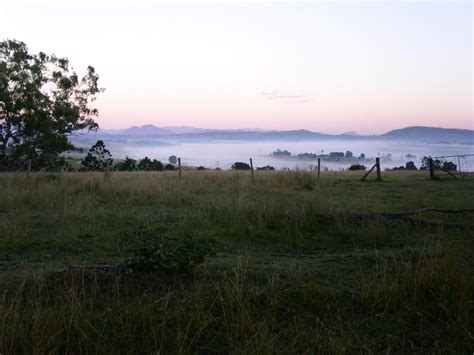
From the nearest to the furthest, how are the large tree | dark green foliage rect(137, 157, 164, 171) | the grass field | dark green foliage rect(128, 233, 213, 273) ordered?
the grass field, dark green foliage rect(128, 233, 213, 273), the large tree, dark green foliage rect(137, 157, 164, 171)

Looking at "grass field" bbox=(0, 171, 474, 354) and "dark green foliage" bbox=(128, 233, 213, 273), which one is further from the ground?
"dark green foliage" bbox=(128, 233, 213, 273)

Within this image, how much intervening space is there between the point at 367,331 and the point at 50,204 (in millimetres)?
8834

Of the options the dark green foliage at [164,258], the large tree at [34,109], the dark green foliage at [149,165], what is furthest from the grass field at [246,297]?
the dark green foliage at [149,165]

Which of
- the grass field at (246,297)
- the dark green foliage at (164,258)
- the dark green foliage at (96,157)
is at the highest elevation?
the dark green foliage at (96,157)

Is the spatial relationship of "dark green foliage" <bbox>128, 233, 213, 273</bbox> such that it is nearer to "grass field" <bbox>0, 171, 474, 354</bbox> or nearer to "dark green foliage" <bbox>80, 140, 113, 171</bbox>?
"grass field" <bbox>0, 171, 474, 354</bbox>

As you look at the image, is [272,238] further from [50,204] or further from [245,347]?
[50,204]

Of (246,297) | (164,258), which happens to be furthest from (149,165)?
(246,297)

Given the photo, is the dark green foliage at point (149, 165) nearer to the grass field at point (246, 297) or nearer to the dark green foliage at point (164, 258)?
the grass field at point (246, 297)

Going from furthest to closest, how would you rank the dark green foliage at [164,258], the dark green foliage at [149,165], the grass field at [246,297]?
the dark green foliage at [149,165], the dark green foliage at [164,258], the grass field at [246,297]

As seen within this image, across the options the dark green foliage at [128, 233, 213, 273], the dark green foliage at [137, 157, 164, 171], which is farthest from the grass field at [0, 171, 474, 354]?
the dark green foliage at [137, 157, 164, 171]

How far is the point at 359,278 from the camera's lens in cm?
515

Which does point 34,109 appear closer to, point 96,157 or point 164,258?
point 96,157

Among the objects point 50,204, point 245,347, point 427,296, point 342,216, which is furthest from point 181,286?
point 50,204

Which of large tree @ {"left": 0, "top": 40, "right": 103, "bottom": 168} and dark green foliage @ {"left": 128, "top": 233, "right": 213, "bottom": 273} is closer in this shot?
dark green foliage @ {"left": 128, "top": 233, "right": 213, "bottom": 273}
